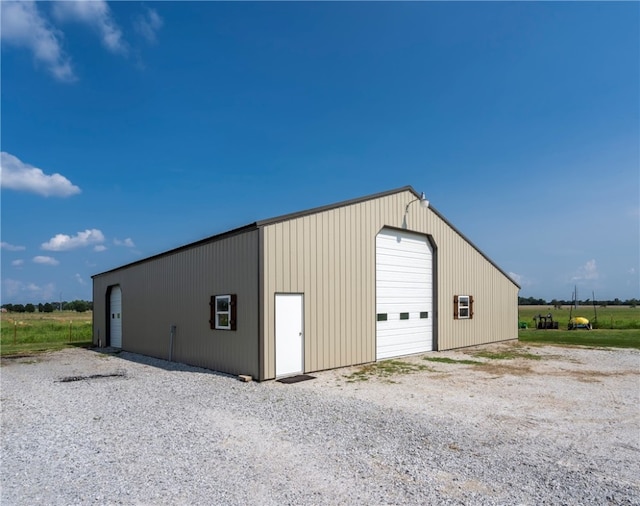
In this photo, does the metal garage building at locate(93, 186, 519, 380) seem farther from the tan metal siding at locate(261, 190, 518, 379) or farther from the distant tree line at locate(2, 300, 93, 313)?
the distant tree line at locate(2, 300, 93, 313)

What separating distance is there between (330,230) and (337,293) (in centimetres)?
174

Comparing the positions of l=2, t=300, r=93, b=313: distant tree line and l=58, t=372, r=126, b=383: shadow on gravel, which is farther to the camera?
l=2, t=300, r=93, b=313: distant tree line

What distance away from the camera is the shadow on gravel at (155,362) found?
11.2 meters

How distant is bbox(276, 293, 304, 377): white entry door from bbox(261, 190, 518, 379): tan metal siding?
7.1 inches

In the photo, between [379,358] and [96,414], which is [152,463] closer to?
[96,414]

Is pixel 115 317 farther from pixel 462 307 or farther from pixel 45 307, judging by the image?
pixel 45 307

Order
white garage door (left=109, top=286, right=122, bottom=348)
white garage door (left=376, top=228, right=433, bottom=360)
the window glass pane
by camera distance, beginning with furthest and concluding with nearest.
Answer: white garage door (left=109, top=286, right=122, bottom=348), white garage door (left=376, top=228, right=433, bottom=360), the window glass pane

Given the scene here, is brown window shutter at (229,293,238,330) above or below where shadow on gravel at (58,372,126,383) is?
above

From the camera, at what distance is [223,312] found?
11.1 metres

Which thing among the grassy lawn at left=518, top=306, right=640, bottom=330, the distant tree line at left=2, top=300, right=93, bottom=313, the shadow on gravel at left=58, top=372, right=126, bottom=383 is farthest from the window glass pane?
the distant tree line at left=2, top=300, right=93, bottom=313

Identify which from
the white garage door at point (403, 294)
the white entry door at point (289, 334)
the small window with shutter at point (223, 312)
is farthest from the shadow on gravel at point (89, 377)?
the white garage door at point (403, 294)

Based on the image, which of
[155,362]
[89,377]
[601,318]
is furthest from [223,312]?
[601,318]

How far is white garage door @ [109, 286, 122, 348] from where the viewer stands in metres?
18.5

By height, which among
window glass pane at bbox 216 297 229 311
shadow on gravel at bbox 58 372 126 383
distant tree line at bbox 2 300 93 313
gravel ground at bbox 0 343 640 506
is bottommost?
distant tree line at bbox 2 300 93 313
